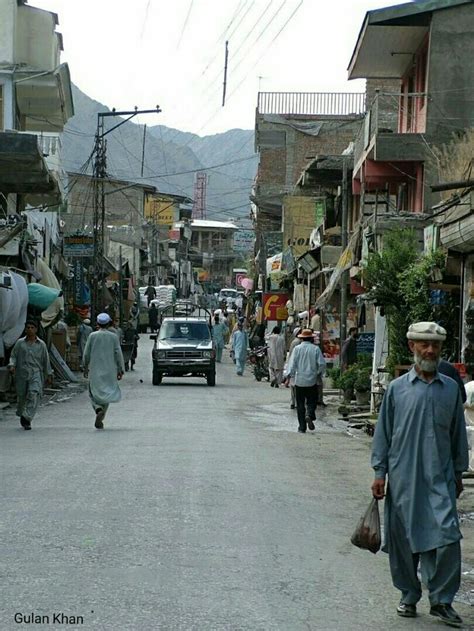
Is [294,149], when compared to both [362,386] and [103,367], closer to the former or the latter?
[362,386]

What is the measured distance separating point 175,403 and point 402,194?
8.85 m

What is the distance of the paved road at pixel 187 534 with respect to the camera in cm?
729

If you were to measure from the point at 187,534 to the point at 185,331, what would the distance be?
28974 mm

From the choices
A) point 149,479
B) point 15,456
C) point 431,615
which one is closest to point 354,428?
point 15,456

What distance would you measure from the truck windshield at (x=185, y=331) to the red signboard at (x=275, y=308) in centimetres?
1256

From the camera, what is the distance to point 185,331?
38.7 m

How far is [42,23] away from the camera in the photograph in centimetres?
3669

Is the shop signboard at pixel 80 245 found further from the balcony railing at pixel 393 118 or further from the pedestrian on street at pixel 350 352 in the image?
the pedestrian on street at pixel 350 352

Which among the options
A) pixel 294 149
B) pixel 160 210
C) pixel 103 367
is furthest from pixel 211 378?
pixel 160 210

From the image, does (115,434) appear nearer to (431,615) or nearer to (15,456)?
(15,456)

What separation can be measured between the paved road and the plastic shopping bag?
15.6 inches

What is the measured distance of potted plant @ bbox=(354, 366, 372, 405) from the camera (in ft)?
88.4

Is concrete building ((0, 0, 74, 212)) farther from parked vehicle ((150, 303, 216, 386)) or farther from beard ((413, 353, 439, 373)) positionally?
beard ((413, 353, 439, 373))

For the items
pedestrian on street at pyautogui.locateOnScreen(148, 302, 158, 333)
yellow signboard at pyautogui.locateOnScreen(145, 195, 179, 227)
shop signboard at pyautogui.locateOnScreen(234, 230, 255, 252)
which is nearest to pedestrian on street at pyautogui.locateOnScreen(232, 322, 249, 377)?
pedestrian on street at pyautogui.locateOnScreen(148, 302, 158, 333)
